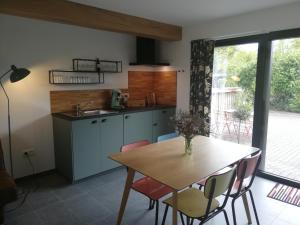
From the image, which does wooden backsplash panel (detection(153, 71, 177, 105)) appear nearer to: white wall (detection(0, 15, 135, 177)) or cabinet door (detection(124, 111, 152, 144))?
cabinet door (detection(124, 111, 152, 144))

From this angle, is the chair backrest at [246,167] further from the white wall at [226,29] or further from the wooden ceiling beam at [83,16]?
the wooden ceiling beam at [83,16]

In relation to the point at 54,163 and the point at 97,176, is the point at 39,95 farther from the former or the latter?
the point at 97,176

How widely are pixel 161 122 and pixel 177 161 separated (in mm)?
2082

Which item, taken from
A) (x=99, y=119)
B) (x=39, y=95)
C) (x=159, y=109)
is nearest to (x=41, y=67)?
(x=39, y=95)

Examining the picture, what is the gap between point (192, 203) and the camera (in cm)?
190

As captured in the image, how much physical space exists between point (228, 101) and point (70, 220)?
274cm

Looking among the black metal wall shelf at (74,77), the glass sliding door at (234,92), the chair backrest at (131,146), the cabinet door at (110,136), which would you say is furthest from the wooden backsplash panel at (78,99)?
the glass sliding door at (234,92)

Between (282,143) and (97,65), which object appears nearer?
(282,143)

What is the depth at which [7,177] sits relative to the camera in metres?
2.34

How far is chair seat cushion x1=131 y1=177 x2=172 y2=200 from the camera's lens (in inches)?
79.4

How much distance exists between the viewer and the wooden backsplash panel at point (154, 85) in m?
4.18

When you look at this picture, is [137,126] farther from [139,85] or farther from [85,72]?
[85,72]

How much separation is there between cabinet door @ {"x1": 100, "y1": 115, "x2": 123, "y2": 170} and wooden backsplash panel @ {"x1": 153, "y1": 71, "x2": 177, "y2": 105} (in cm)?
120

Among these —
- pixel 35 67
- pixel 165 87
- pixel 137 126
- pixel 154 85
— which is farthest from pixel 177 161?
pixel 154 85
